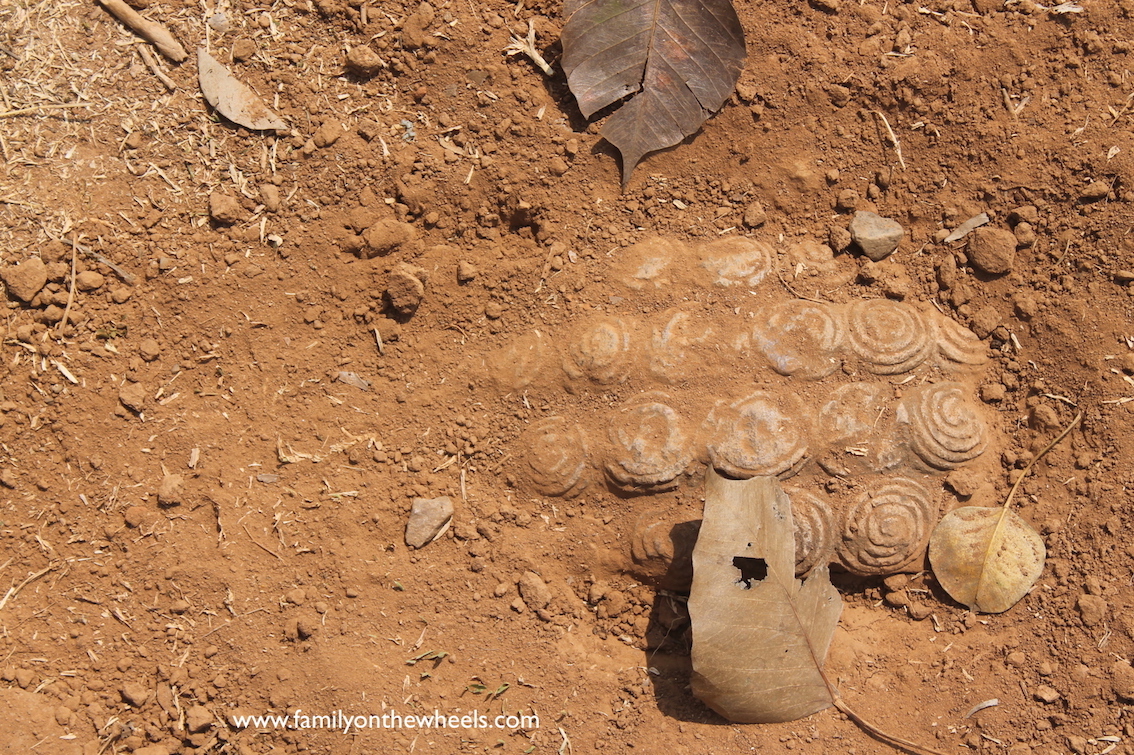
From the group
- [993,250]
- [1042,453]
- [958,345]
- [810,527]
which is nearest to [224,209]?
[810,527]

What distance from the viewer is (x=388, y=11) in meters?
3.08

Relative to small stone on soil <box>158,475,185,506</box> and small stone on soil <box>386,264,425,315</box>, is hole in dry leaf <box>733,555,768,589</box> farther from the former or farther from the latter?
small stone on soil <box>158,475,185,506</box>

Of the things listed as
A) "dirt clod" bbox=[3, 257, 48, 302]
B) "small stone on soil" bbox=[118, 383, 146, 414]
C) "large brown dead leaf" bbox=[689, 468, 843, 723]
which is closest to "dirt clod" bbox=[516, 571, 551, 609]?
"large brown dead leaf" bbox=[689, 468, 843, 723]

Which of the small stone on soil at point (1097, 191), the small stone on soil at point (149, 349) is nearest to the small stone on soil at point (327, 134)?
the small stone on soil at point (149, 349)

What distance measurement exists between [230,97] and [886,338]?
2.68m

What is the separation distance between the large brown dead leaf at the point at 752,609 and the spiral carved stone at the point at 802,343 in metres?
0.45

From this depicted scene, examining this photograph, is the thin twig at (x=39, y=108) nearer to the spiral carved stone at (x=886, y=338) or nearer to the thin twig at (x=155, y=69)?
the thin twig at (x=155, y=69)

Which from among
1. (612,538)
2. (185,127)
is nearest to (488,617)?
(612,538)

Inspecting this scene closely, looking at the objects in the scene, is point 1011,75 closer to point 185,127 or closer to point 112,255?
point 185,127

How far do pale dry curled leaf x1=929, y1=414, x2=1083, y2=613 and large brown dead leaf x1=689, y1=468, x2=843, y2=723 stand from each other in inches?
22.0

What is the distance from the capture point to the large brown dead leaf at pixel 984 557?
294 centimetres

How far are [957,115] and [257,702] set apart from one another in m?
3.53

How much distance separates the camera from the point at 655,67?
3.03m

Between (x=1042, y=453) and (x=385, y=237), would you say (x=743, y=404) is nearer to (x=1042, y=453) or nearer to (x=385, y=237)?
(x=1042, y=453)
